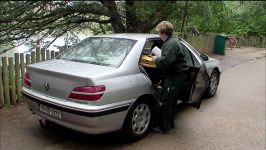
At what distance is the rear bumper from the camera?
4.14 meters

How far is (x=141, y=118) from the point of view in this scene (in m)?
4.97

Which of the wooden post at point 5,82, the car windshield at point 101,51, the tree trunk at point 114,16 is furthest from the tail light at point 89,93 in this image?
the tree trunk at point 114,16

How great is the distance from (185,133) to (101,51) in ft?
6.08

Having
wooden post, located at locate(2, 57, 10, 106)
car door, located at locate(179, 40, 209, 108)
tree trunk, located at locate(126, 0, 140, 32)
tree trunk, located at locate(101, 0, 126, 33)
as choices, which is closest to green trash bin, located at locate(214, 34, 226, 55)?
tree trunk, located at locate(126, 0, 140, 32)

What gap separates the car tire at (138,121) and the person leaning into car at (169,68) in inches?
10.4

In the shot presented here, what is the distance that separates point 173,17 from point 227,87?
295 cm

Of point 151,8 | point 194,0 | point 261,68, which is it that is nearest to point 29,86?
point 151,8

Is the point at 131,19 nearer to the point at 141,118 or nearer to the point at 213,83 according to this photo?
the point at 213,83

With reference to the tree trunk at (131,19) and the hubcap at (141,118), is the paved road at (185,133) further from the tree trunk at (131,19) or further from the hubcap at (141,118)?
the tree trunk at (131,19)

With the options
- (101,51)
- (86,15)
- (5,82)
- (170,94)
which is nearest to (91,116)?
(101,51)

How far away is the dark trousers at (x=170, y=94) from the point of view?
5.08 meters

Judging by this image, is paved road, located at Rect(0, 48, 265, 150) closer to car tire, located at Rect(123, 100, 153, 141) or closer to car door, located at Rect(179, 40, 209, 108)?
car tire, located at Rect(123, 100, 153, 141)

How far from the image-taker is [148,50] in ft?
18.0

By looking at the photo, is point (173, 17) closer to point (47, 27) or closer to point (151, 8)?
point (151, 8)
